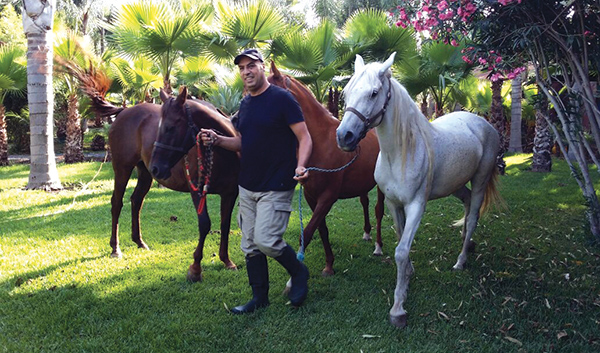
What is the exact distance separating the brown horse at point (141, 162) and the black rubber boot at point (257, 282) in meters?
0.84

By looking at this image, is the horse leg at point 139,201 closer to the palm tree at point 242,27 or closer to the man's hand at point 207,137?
the man's hand at point 207,137

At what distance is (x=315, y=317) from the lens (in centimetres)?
354

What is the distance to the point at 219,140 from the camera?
3.46 metres

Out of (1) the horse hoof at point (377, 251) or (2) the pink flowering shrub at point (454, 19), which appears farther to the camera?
(1) the horse hoof at point (377, 251)

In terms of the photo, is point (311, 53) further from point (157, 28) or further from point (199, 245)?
point (199, 245)

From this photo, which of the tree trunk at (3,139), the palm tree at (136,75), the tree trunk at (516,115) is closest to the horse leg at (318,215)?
the palm tree at (136,75)

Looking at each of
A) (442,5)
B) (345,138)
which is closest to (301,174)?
(345,138)

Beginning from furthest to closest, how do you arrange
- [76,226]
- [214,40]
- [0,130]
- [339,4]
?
[339,4] → [0,130] → [214,40] → [76,226]

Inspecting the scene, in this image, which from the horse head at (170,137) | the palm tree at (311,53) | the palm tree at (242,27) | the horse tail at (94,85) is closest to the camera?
the horse head at (170,137)

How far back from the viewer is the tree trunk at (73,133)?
13359mm

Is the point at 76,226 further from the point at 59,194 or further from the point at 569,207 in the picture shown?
the point at 569,207

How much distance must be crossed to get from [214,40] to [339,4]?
1040 inches

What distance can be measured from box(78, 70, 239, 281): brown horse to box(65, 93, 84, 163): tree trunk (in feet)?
29.3

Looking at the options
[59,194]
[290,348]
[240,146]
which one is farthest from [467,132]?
[59,194]
